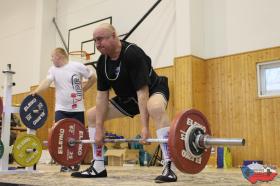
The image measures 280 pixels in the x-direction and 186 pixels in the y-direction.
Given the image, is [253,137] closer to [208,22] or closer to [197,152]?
[208,22]

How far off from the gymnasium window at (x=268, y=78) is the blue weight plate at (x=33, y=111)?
3.37m

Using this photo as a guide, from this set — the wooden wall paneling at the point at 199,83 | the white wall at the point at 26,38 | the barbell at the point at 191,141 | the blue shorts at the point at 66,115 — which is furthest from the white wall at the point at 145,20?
the barbell at the point at 191,141

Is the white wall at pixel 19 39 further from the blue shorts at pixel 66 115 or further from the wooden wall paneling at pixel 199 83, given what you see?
the blue shorts at pixel 66 115

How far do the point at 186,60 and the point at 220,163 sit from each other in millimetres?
1685

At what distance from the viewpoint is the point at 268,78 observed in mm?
5379

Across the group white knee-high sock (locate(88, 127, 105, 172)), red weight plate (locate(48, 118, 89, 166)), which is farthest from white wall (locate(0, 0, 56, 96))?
white knee-high sock (locate(88, 127, 105, 172))

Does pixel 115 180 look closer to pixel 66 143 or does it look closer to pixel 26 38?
pixel 66 143

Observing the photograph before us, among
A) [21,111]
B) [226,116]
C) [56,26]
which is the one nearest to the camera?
[21,111]

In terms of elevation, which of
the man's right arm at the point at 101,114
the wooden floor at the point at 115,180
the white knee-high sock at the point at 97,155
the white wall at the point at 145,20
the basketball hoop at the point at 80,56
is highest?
the white wall at the point at 145,20

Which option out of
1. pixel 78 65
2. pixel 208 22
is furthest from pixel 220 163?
pixel 78 65

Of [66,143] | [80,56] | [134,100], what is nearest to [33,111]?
[66,143]

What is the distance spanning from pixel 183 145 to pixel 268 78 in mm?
3812

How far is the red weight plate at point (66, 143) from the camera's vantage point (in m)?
2.76

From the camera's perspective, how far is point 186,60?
228 inches
